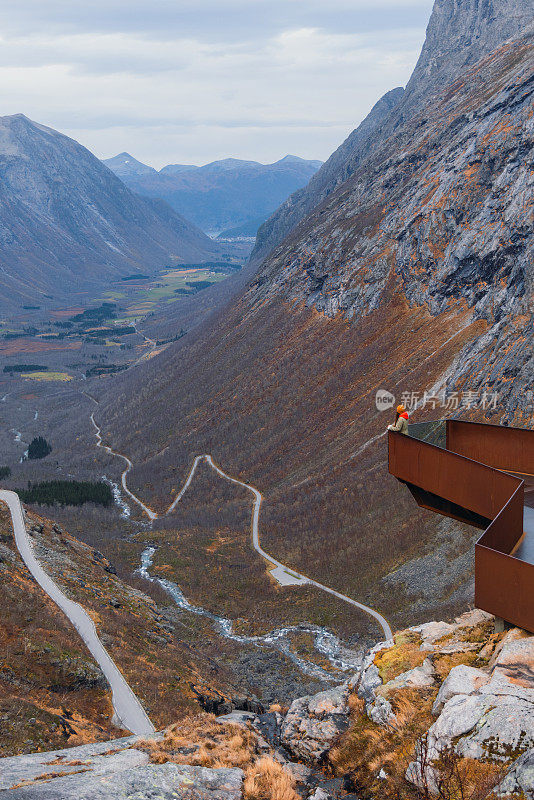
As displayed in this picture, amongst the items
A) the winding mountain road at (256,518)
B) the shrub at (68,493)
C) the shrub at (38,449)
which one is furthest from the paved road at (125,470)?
the shrub at (38,449)

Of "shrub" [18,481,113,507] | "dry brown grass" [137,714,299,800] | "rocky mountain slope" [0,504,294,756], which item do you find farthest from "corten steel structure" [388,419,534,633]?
"shrub" [18,481,113,507]

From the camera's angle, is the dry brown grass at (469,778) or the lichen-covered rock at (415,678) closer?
the dry brown grass at (469,778)

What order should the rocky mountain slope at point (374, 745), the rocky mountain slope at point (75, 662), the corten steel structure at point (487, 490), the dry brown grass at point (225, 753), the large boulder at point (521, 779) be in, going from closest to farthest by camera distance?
the large boulder at point (521, 779), the rocky mountain slope at point (374, 745), the corten steel structure at point (487, 490), the dry brown grass at point (225, 753), the rocky mountain slope at point (75, 662)

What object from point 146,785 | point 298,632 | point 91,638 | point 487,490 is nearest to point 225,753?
point 146,785

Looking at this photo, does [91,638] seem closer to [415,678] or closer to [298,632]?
[298,632]

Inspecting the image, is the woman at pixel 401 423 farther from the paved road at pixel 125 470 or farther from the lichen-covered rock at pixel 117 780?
the paved road at pixel 125 470
